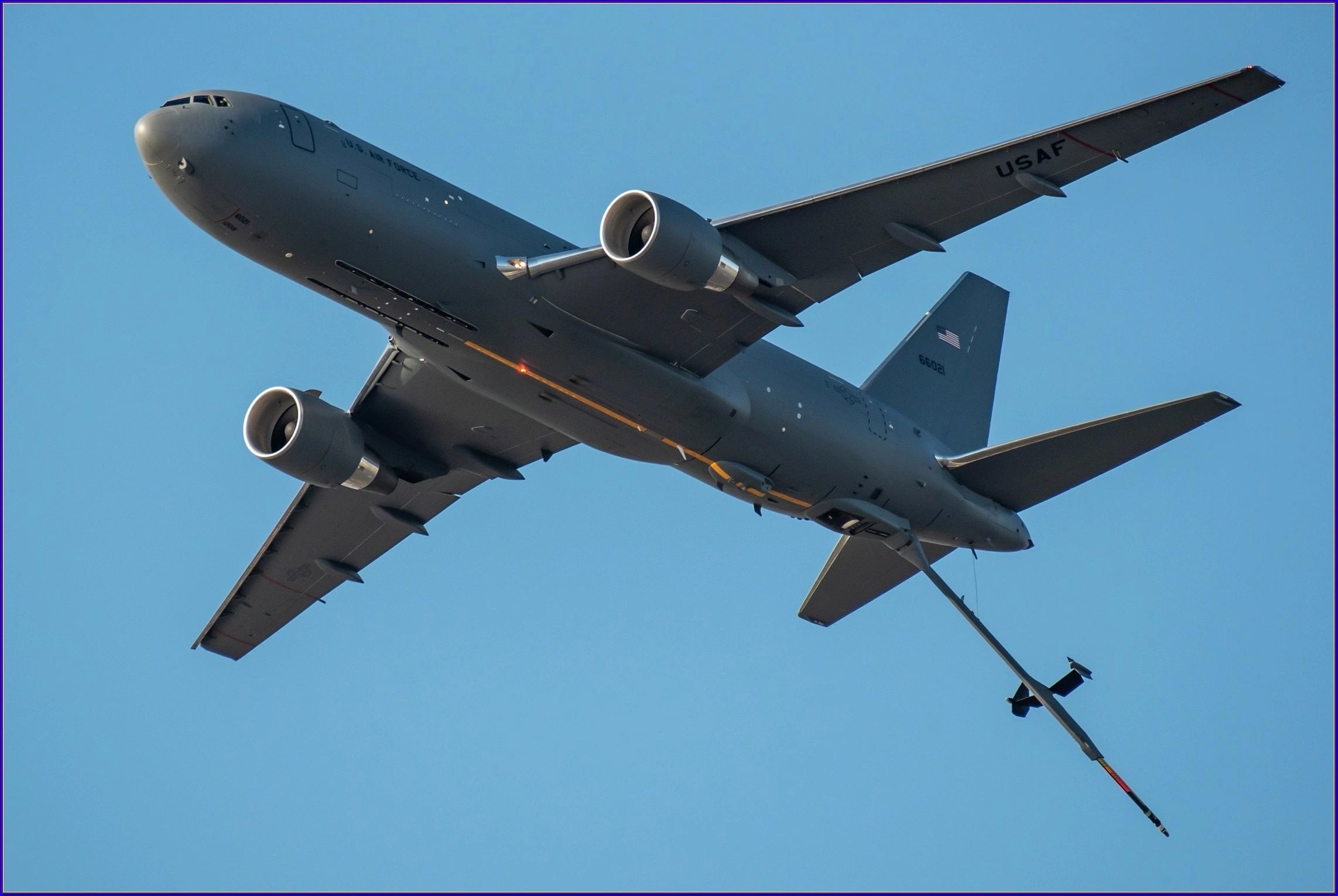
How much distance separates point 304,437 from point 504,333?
6.59 m

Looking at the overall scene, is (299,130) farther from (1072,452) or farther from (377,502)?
(1072,452)

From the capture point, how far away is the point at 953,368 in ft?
135

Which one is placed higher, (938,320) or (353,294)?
(938,320)

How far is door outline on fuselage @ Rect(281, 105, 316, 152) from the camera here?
95.5 ft

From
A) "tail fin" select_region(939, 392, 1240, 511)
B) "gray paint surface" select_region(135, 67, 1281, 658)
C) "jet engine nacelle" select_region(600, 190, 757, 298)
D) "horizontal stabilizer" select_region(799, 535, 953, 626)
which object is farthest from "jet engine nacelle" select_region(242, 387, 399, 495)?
"tail fin" select_region(939, 392, 1240, 511)

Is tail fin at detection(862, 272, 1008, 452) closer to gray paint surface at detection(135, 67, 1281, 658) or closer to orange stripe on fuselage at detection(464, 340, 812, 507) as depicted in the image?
A: gray paint surface at detection(135, 67, 1281, 658)

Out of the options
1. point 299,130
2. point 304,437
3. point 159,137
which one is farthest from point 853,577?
point 159,137

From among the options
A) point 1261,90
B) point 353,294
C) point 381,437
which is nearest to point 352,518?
point 381,437

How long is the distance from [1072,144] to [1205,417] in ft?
23.2

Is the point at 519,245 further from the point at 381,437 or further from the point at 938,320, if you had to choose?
the point at 938,320

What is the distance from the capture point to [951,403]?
40.4 m

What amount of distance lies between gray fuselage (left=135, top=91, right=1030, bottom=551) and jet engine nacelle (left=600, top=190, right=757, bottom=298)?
2.22 m

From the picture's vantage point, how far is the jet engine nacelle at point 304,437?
35.3 metres

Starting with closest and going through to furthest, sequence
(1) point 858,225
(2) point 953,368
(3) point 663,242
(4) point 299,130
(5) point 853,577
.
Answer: (3) point 663,242 < (4) point 299,130 < (1) point 858,225 < (5) point 853,577 < (2) point 953,368
